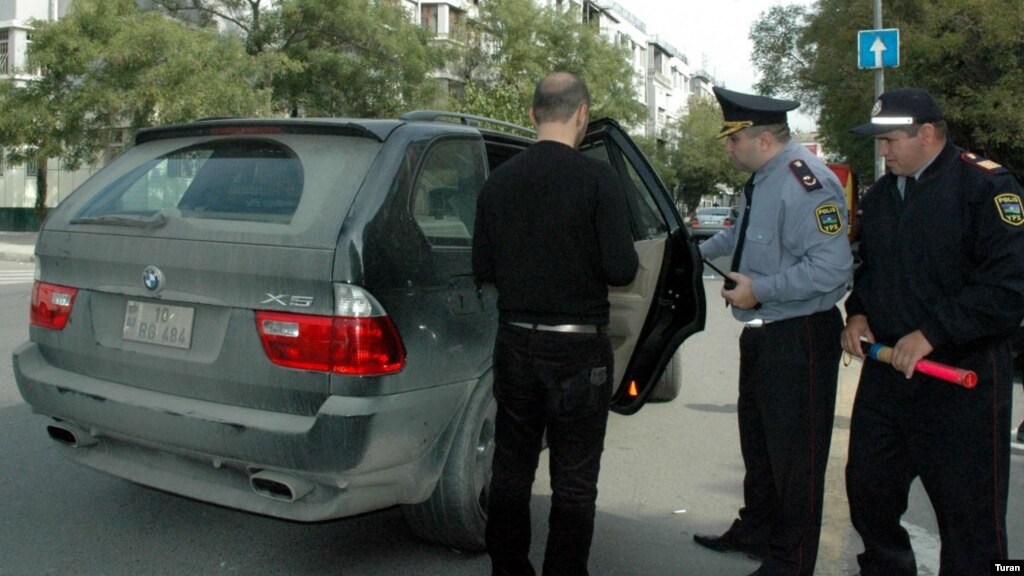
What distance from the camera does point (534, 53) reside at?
1580 inches

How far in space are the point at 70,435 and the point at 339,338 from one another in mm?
1291

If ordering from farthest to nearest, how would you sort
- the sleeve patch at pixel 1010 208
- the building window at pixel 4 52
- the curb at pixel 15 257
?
the building window at pixel 4 52 → the curb at pixel 15 257 → the sleeve patch at pixel 1010 208

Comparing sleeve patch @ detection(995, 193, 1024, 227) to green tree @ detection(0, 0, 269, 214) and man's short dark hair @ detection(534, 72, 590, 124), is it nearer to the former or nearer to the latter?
man's short dark hair @ detection(534, 72, 590, 124)

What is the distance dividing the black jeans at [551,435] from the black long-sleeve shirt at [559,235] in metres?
0.11

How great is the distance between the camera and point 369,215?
3.23m

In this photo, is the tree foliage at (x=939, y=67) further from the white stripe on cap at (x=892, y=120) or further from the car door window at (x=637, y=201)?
the white stripe on cap at (x=892, y=120)

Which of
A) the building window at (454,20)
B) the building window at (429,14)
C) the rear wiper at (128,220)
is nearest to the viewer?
the rear wiper at (128,220)

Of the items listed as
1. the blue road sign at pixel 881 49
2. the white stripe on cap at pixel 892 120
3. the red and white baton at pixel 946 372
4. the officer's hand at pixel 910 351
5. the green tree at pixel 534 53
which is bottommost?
the red and white baton at pixel 946 372

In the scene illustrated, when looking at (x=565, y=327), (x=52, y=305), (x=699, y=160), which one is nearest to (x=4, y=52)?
(x=52, y=305)

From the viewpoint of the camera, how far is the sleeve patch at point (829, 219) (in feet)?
10.6

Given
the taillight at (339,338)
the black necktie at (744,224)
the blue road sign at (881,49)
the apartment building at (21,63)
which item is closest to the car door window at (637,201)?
the black necktie at (744,224)

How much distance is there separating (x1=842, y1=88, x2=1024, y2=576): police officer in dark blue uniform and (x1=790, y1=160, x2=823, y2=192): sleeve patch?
0.23m

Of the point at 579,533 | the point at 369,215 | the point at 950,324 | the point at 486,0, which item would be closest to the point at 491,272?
the point at 369,215

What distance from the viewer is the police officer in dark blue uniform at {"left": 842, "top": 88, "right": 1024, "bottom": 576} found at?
2.87m
